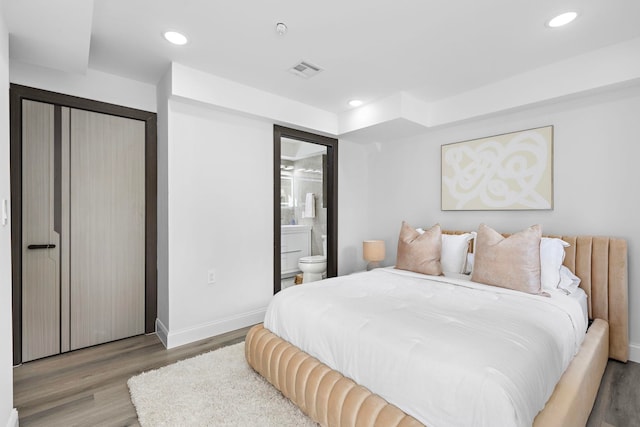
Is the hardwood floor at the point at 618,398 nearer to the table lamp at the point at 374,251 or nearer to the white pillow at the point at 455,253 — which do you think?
the white pillow at the point at 455,253

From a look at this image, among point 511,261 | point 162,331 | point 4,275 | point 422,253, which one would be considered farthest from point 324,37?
point 162,331

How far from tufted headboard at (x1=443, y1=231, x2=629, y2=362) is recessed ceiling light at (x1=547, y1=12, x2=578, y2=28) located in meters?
1.68

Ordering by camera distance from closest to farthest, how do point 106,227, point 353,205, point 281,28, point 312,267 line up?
1. point 281,28
2. point 106,227
3. point 353,205
4. point 312,267

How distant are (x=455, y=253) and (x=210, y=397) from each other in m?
2.38

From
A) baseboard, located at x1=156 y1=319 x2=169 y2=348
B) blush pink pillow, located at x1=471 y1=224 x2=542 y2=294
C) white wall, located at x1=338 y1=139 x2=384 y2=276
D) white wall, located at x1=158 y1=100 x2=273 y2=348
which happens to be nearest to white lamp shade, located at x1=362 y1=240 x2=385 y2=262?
white wall, located at x1=338 y1=139 x2=384 y2=276

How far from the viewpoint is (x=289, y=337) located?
2055 millimetres

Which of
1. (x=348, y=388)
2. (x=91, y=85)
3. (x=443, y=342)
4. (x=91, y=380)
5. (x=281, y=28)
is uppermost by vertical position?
(x=281, y=28)

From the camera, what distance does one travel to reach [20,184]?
2459 mm

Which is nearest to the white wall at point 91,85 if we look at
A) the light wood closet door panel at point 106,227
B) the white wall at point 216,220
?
the light wood closet door panel at point 106,227

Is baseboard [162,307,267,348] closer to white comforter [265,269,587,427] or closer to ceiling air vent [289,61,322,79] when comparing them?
white comforter [265,269,587,427]

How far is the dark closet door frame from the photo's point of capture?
2.44 m

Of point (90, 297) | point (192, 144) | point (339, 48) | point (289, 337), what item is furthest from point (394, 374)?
point (90, 297)

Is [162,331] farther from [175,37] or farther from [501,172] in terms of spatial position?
[501,172]

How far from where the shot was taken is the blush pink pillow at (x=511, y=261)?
2322 mm
